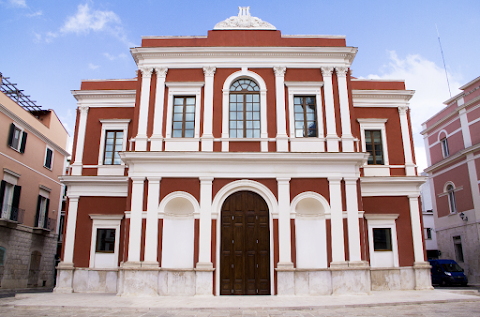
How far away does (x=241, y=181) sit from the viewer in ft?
47.1

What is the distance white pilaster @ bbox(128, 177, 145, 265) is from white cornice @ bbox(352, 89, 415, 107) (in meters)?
10.7

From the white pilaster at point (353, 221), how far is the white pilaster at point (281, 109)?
2654 millimetres

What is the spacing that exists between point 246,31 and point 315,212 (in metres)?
7.85

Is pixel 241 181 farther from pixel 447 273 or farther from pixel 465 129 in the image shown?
pixel 465 129

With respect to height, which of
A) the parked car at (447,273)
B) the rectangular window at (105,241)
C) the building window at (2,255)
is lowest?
the parked car at (447,273)

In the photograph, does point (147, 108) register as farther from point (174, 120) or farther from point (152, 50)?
point (152, 50)

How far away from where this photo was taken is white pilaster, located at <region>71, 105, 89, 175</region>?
57.6 ft

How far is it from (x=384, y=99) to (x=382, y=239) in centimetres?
652

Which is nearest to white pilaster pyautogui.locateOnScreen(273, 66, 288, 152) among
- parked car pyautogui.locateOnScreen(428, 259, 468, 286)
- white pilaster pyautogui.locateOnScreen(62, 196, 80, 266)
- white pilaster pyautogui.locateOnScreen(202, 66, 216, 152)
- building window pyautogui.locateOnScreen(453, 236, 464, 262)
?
white pilaster pyautogui.locateOnScreen(202, 66, 216, 152)

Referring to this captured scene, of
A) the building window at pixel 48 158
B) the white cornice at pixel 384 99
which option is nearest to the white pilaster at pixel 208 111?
the white cornice at pixel 384 99

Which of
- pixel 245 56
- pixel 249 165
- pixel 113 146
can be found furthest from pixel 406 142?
pixel 113 146

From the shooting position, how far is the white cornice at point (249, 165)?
14242 millimetres

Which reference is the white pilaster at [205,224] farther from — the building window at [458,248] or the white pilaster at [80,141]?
the building window at [458,248]

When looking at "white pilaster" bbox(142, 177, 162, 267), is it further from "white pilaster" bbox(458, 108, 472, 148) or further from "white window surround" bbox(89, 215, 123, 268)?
"white pilaster" bbox(458, 108, 472, 148)
